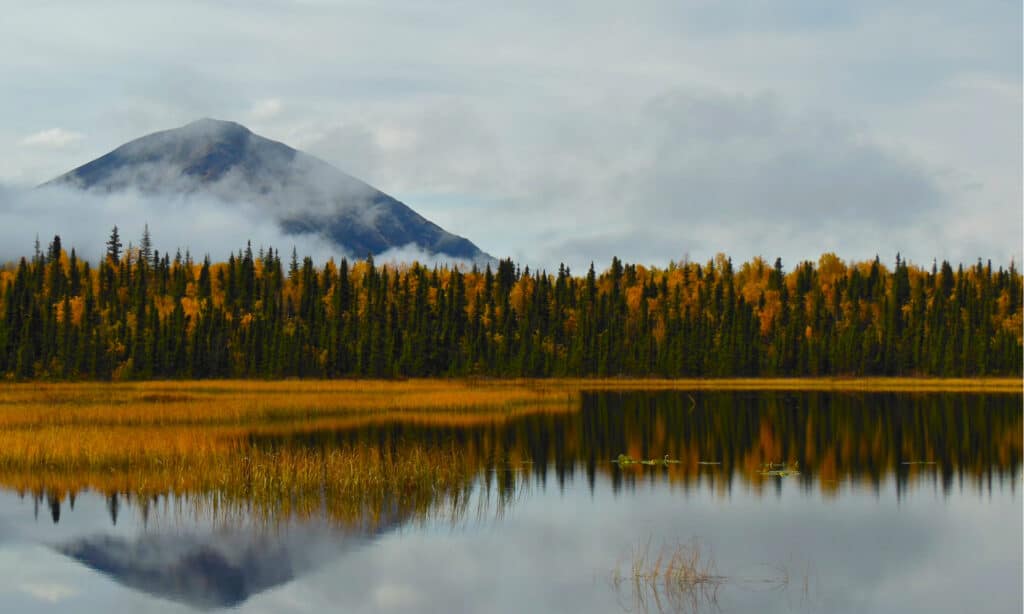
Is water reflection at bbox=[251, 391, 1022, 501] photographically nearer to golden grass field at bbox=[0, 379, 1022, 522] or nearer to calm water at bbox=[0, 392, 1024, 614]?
calm water at bbox=[0, 392, 1024, 614]

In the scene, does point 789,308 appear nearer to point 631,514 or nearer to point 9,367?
point 9,367

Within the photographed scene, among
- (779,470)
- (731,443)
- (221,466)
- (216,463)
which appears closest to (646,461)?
(779,470)

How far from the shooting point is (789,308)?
189 m

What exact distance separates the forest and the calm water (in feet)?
394

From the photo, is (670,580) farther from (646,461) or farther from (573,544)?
(646,461)

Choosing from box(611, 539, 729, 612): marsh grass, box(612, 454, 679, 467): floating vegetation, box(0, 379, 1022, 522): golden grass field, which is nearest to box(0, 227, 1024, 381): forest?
box(0, 379, 1022, 522): golden grass field

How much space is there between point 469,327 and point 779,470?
13841 cm

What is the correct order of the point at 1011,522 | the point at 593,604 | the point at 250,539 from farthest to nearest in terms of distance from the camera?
the point at 1011,522, the point at 250,539, the point at 593,604

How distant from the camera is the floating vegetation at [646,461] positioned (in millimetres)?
40500

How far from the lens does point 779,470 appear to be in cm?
3850

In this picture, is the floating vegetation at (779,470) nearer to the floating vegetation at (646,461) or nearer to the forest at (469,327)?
the floating vegetation at (646,461)

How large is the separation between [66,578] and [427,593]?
7.63 m

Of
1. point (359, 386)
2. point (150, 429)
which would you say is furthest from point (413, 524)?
point (359, 386)

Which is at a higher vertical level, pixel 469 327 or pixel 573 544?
pixel 469 327
